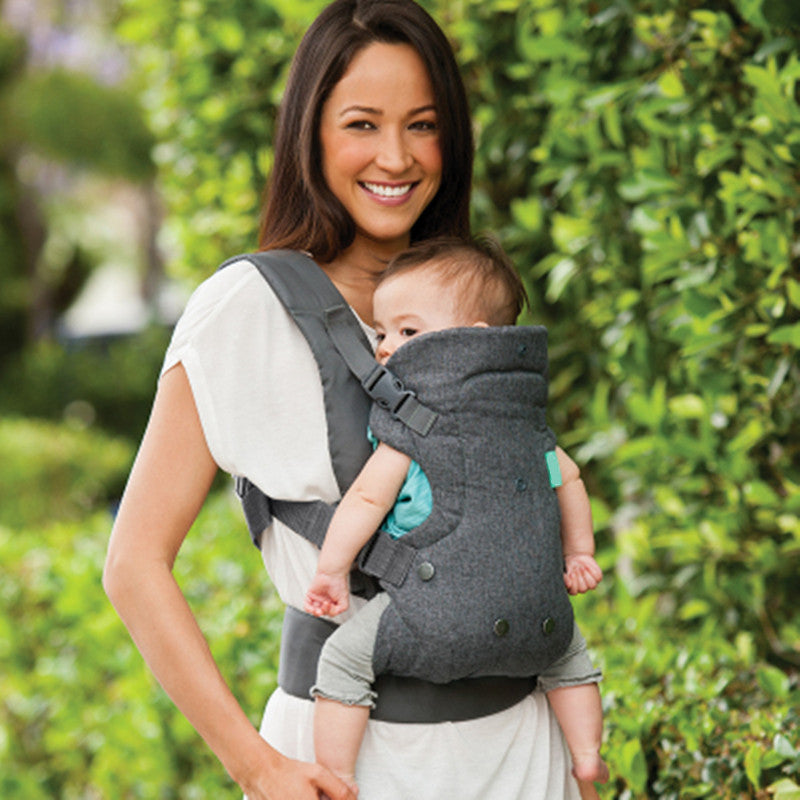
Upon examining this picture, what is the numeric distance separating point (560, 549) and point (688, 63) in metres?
1.49

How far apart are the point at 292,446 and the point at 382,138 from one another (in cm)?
55

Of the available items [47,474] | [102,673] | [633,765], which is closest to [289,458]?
[633,765]

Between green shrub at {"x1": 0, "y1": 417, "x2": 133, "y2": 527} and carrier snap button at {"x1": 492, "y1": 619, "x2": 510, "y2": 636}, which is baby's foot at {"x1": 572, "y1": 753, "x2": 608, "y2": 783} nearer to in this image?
carrier snap button at {"x1": 492, "y1": 619, "x2": 510, "y2": 636}

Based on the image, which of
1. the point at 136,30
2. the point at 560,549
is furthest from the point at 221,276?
the point at 136,30

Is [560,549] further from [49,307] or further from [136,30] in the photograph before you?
[49,307]

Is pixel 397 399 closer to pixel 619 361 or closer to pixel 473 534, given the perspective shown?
pixel 473 534

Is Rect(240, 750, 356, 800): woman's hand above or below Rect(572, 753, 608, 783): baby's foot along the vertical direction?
above

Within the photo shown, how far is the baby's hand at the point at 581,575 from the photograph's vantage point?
1668 mm

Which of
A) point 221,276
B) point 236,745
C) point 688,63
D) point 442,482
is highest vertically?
point 688,63

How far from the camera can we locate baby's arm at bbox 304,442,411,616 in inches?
59.7

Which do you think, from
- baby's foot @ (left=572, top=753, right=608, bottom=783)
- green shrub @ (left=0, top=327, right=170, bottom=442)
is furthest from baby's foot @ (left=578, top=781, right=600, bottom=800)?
green shrub @ (left=0, top=327, right=170, bottom=442)

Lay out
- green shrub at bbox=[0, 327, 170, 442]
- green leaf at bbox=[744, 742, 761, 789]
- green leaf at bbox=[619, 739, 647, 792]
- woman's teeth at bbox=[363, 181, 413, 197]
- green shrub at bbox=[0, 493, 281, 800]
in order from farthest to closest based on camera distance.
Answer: green shrub at bbox=[0, 327, 170, 442]
green shrub at bbox=[0, 493, 281, 800]
green leaf at bbox=[619, 739, 647, 792]
green leaf at bbox=[744, 742, 761, 789]
woman's teeth at bbox=[363, 181, 413, 197]

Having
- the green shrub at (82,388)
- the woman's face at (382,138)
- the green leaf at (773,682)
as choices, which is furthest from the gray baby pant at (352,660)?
the green shrub at (82,388)

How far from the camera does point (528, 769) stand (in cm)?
167
